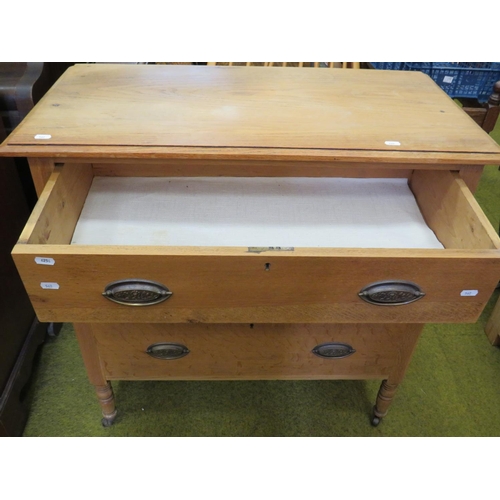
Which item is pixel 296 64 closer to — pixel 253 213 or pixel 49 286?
pixel 253 213

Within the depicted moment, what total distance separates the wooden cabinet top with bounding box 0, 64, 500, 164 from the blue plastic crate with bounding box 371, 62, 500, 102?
830mm

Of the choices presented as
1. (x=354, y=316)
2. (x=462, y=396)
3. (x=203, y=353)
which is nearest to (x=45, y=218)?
(x=203, y=353)

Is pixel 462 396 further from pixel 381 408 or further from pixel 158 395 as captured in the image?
pixel 158 395

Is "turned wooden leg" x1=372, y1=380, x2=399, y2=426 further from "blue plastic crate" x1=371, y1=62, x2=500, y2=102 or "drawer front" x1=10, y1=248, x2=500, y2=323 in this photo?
"blue plastic crate" x1=371, y1=62, x2=500, y2=102

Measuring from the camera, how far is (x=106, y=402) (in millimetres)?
1014

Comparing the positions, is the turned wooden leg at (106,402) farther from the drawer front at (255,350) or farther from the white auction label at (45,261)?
the white auction label at (45,261)

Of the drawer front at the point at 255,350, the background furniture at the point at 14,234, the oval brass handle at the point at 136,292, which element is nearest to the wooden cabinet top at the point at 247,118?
the background furniture at the point at 14,234

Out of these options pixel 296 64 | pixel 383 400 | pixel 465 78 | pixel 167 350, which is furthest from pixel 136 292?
pixel 465 78

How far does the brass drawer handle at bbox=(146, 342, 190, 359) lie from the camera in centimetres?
88

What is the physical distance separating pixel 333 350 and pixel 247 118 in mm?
486

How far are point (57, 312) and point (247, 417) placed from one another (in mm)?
594

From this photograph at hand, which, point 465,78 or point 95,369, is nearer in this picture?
point 95,369

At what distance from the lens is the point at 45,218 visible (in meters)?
0.70

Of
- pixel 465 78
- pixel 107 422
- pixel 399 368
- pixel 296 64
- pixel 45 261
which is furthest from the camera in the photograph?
pixel 465 78
